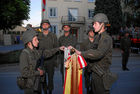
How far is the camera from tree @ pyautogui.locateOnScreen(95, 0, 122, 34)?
25.6 m

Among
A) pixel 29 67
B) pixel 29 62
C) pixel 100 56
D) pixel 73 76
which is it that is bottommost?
pixel 73 76

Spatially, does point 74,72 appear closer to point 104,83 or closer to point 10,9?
point 104,83

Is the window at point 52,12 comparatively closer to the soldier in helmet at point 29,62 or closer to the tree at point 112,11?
the tree at point 112,11

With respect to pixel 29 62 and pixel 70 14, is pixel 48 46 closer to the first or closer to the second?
pixel 29 62

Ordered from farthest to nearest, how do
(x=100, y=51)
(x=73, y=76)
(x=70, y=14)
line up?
(x=70, y=14) < (x=73, y=76) < (x=100, y=51)

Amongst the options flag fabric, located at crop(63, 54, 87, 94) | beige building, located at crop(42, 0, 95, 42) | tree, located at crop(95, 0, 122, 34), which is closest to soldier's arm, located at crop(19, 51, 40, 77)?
flag fabric, located at crop(63, 54, 87, 94)

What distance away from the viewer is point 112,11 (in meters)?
25.7

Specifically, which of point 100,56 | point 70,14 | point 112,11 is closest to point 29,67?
point 100,56

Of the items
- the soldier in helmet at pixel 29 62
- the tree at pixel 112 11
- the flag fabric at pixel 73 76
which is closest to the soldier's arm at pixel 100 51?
the flag fabric at pixel 73 76

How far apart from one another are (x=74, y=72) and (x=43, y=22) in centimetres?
238

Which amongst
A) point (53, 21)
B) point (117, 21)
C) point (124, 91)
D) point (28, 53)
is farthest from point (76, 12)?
point (28, 53)

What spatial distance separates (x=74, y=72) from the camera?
324 cm

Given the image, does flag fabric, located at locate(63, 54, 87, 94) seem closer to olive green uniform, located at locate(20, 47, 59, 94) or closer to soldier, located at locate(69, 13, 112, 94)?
soldier, located at locate(69, 13, 112, 94)

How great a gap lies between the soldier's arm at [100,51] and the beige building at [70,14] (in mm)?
29270
